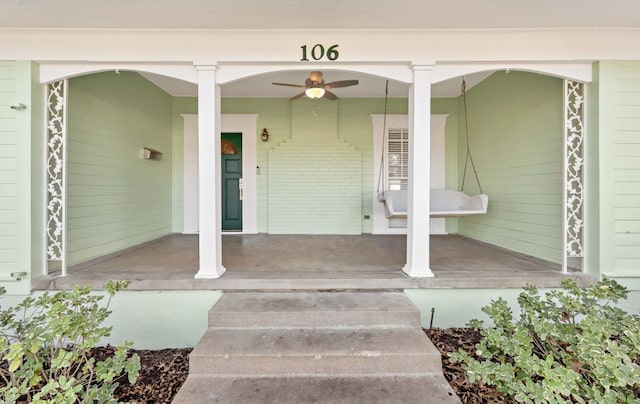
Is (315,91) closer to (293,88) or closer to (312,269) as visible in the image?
(293,88)

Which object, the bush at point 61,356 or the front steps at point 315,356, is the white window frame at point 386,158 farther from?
the bush at point 61,356

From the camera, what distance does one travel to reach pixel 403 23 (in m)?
2.93

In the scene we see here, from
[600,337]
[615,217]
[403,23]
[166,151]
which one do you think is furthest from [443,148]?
[166,151]

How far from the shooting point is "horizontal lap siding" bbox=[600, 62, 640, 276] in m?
3.13

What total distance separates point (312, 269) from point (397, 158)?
3.45 meters

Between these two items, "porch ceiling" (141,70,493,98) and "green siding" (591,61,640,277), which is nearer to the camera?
"green siding" (591,61,640,277)

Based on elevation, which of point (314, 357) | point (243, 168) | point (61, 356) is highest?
point (243, 168)

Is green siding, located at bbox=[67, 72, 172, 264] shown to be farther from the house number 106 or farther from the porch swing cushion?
the porch swing cushion

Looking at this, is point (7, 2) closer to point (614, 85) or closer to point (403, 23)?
point (403, 23)

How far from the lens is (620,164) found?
314 centimetres

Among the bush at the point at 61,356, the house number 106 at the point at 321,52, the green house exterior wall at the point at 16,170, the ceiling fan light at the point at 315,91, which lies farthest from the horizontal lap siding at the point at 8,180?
the ceiling fan light at the point at 315,91

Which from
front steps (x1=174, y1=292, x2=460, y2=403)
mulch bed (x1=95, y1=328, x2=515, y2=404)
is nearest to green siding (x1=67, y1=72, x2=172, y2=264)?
mulch bed (x1=95, y1=328, x2=515, y2=404)

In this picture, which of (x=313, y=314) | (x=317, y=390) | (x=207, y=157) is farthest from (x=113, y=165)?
(x=317, y=390)

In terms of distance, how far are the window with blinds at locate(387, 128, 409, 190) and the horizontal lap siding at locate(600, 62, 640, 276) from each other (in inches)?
121
